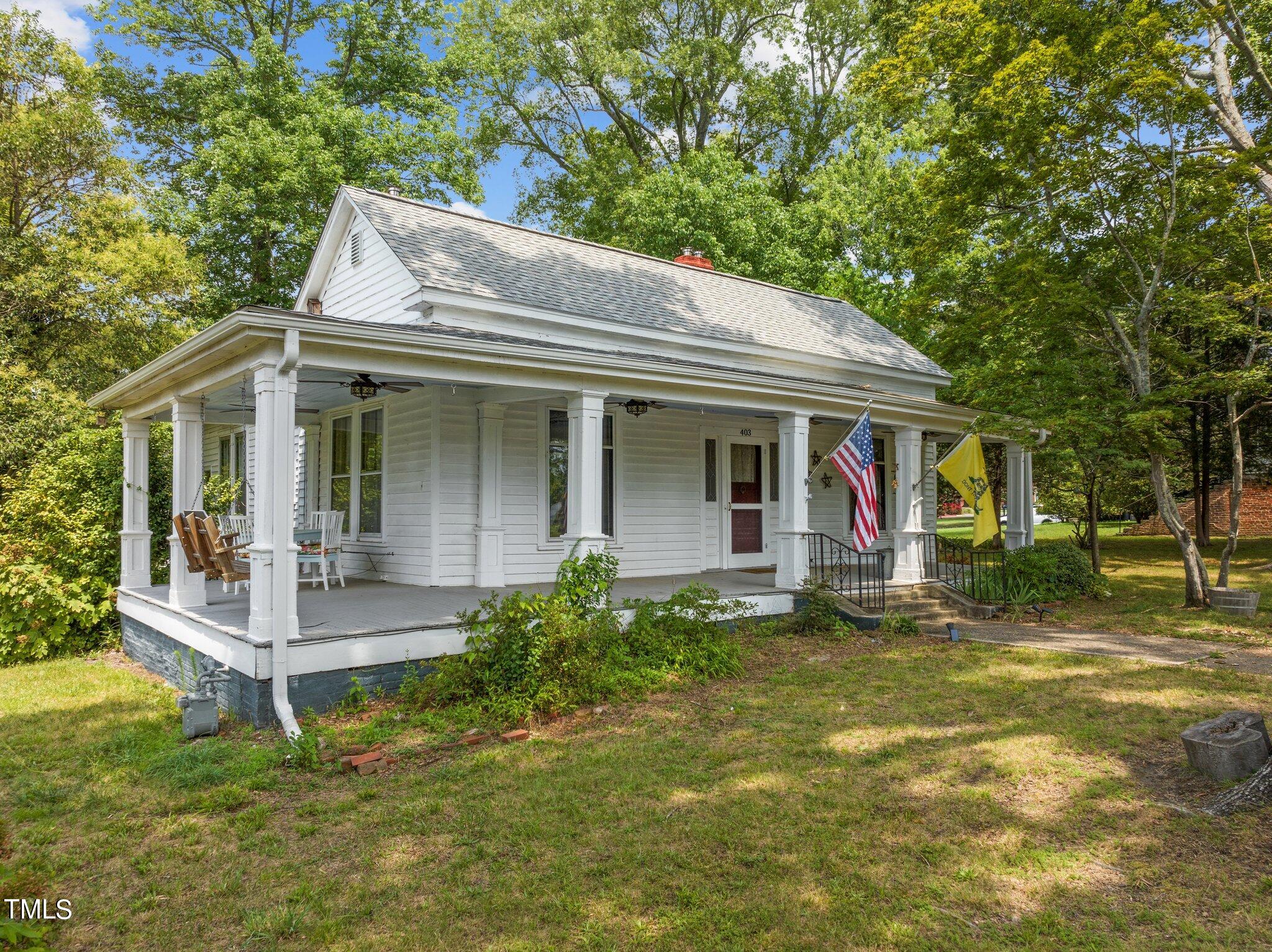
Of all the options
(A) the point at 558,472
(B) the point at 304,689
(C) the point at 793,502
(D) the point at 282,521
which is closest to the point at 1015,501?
(C) the point at 793,502

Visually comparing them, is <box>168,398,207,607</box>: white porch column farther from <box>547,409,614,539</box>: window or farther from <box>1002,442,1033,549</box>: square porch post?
<box>1002,442,1033,549</box>: square porch post

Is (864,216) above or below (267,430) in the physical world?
above

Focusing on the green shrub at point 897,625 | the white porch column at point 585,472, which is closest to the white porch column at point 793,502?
the green shrub at point 897,625

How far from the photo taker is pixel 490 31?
31.1 m

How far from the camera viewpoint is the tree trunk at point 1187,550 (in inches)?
472

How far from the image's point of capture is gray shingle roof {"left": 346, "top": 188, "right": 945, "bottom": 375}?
11.1m

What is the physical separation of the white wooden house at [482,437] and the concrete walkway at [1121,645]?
169 cm

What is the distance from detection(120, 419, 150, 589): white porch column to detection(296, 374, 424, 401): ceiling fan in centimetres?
294

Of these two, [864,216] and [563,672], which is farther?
[864,216]

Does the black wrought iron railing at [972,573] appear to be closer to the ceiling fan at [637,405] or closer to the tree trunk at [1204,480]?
the ceiling fan at [637,405]

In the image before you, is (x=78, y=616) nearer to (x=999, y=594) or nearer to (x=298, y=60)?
(x=999, y=594)

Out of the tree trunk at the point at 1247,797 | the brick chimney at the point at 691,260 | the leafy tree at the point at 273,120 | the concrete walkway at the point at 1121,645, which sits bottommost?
the concrete walkway at the point at 1121,645

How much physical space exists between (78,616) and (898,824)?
10909 millimetres

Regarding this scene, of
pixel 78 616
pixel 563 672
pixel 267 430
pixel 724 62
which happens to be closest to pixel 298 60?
pixel 724 62
